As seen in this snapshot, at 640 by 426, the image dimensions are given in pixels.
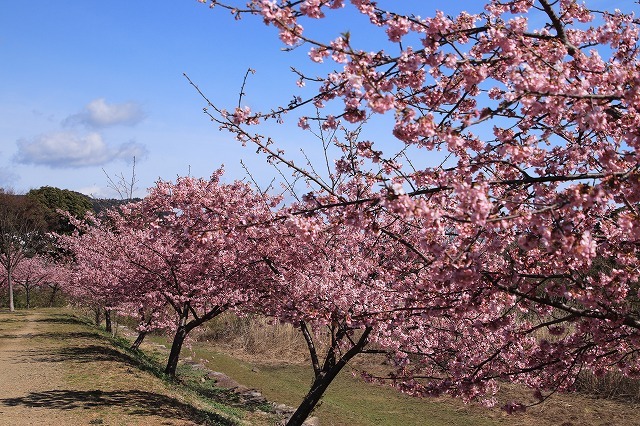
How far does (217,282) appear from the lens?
1095 centimetres

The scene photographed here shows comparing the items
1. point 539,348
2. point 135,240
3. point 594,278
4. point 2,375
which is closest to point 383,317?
point 539,348

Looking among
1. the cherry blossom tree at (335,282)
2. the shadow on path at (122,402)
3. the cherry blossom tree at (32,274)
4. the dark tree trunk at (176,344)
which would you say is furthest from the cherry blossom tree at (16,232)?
the cherry blossom tree at (335,282)

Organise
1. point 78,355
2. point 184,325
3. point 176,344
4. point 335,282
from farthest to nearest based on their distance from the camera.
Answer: point 78,355
point 176,344
point 184,325
point 335,282

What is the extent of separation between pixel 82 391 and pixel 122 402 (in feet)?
3.59

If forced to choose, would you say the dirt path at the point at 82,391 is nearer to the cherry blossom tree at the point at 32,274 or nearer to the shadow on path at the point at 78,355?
the shadow on path at the point at 78,355

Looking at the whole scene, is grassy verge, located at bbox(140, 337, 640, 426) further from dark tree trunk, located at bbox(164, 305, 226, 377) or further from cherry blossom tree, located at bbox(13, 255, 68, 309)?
cherry blossom tree, located at bbox(13, 255, 68, 309)

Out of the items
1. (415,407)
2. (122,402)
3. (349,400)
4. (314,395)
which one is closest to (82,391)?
(122,402)

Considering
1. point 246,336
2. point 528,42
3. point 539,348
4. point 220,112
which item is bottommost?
point 246,336

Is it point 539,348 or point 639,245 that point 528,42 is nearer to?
point 639,245

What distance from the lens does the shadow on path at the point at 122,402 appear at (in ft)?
27.4

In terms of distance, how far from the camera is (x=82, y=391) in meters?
9.34

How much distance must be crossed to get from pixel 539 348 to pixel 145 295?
1086 cm

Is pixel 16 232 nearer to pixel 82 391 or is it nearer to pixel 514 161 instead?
pixel 82 391

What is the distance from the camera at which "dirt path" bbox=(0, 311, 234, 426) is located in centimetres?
782
